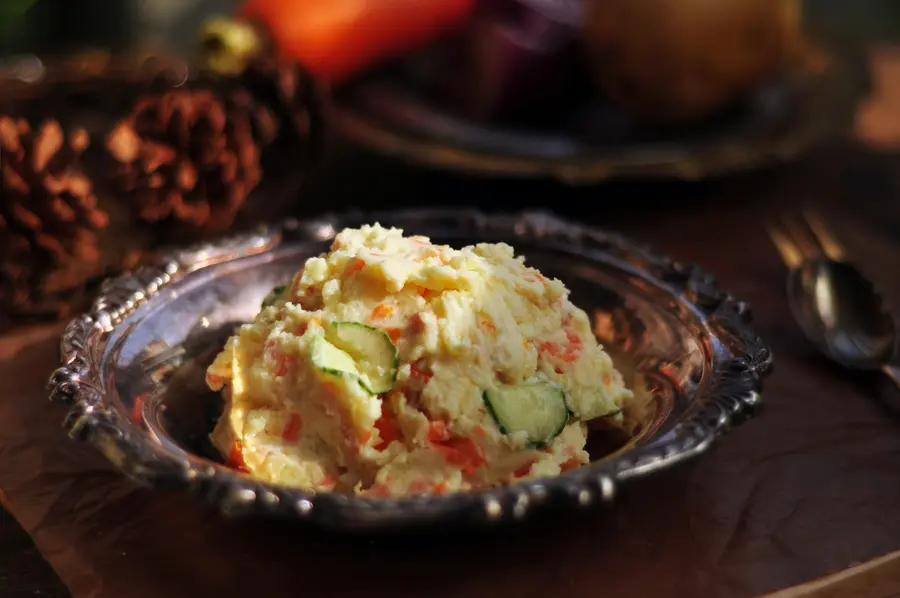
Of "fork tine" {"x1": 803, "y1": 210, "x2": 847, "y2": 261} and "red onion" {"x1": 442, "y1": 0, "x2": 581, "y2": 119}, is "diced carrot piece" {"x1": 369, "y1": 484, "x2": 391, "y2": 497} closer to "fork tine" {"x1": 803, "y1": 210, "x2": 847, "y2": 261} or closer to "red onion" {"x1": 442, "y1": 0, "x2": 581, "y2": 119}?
"fork tine" {"x1": 803, "y1": 210, "x2": 847, "y2": 261}

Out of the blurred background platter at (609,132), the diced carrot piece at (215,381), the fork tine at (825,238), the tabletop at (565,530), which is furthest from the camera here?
the blurred background platter at (609,132)

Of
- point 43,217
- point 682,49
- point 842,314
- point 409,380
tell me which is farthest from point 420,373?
point 682,49

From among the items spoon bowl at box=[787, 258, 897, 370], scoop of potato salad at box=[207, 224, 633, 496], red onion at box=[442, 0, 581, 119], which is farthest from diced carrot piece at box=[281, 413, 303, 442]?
red onion at box=[442, 0, 581, 119]

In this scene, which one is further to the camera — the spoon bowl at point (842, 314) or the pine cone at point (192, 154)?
the pine cone at point (192, 154)

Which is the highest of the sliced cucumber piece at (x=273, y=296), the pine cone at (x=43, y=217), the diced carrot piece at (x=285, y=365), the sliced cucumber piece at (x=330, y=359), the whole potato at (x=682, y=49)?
the whole potato at (x=682, y=49)

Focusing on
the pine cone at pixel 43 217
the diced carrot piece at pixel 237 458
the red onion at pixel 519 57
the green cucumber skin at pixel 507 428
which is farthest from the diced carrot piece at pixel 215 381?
the red onion at pixel 519 57

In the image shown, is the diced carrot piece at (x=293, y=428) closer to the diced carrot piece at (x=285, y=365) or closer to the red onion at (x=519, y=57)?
the diced carrot piece at (x=285, y=365)
